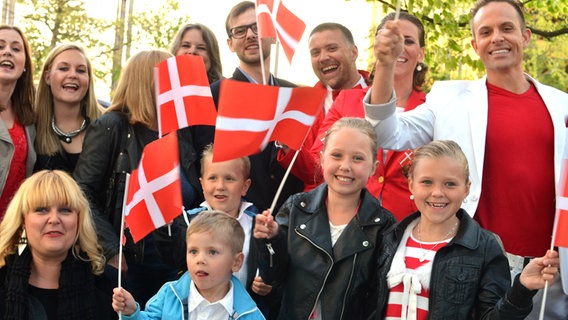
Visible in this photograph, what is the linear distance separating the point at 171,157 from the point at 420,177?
1.23 meters

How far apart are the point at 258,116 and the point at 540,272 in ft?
4.66

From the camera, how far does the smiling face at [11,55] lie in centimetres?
584

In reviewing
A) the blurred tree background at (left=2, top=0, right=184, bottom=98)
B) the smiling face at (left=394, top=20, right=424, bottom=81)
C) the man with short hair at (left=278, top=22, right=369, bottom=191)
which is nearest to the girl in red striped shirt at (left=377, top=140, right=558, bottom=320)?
the smiling face at (left=394, top=20, right=424, bottom=81)

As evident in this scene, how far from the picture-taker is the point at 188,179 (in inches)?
218

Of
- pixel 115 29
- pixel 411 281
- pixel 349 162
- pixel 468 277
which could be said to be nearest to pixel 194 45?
pixel 349 162

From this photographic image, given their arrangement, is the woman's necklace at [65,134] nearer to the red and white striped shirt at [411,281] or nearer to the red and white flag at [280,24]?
the red and white flag at [280,24]

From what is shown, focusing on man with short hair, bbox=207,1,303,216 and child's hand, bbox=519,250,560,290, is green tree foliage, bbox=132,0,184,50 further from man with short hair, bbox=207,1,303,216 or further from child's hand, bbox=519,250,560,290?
child's hand, bbox=519,250,560,290

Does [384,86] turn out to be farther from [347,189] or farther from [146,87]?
[146,87]

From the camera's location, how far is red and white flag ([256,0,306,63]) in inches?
185

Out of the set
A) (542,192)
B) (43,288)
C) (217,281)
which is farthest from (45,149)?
(542,192)

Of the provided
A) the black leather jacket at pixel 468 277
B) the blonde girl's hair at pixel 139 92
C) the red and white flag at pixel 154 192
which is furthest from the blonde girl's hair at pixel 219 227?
the blonde girl's hair at pixel 139 92

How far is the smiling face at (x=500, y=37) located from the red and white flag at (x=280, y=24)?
0.98m

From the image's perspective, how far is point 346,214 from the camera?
4598 millimetres

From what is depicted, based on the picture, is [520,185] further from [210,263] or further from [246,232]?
[210,263]
